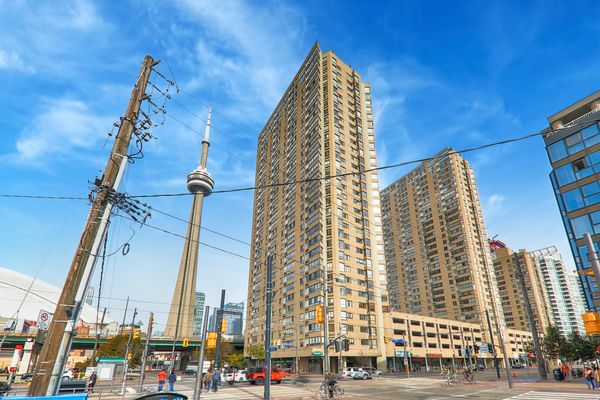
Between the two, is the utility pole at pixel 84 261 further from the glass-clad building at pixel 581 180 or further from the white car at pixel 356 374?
the glass-clad building at pixel 581 180

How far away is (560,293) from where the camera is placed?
591 ft

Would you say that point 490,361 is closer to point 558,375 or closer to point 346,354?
point 346,354

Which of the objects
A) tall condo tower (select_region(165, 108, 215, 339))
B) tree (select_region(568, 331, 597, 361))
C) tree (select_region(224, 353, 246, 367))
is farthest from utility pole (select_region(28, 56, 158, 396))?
tall condo tower (select_region(165, 108, 215, 339))

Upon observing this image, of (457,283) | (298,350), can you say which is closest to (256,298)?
(298,350)

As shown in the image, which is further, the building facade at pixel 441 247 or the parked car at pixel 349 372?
the building facade at pixel 441 247

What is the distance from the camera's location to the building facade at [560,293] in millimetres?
170000

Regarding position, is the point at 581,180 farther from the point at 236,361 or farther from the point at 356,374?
the point at 236,361

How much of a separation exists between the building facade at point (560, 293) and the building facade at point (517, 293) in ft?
71.8

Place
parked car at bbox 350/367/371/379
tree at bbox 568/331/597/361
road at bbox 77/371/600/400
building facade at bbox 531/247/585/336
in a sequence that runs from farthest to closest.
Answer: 1. building facade at bbox 531/247/585/336
2. tree at bbox 568/331/597/361
3. parked car at bbox 350/367/371/379
4. road at bbox 77/371/600/400

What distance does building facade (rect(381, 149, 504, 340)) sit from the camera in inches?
4011

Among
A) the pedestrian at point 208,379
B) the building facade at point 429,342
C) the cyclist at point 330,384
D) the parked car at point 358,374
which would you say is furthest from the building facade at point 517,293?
the pedestrian at point 208,379

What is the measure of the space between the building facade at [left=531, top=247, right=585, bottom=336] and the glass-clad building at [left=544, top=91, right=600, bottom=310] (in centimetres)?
15633

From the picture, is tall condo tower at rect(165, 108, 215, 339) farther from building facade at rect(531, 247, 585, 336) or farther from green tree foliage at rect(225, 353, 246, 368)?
building facade at rect(531, 247, 585, 336)

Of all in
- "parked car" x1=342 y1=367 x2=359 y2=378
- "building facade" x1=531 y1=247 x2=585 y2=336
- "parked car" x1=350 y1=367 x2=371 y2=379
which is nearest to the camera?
"parked car" x1=350 y1=367 x2=371 y2=379
